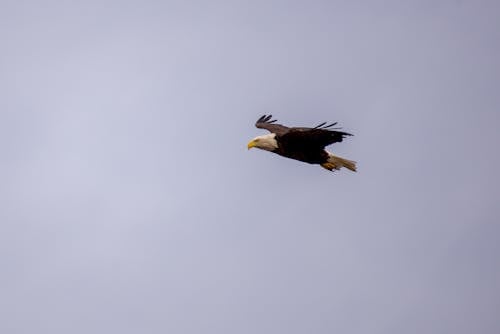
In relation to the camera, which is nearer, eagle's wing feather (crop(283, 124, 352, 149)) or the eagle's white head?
eagle's wing feather (crop(283, 124, 352, 149))

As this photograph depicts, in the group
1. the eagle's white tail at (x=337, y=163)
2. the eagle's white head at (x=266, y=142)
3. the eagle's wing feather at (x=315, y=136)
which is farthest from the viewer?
the eagle's white tail at (x=337, y=163)

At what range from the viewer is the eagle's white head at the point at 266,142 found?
18000 millimetres

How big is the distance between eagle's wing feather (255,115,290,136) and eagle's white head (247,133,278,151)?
19 centimetres

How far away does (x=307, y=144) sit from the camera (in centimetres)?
1744

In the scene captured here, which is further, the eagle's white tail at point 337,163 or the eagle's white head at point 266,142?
the eagle's white tail at point 337,163

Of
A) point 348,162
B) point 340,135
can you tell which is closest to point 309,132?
point 340,135

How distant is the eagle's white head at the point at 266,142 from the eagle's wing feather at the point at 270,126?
19cm

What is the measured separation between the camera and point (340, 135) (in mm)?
16641

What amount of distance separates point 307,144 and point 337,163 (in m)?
1.42

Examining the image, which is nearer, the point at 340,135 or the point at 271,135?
the point at 340,135

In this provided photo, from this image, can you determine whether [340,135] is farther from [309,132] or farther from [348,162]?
[348,162]

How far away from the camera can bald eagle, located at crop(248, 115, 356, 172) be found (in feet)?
55.3

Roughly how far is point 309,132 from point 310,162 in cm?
119

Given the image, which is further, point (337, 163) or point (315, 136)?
point (337, 163)
